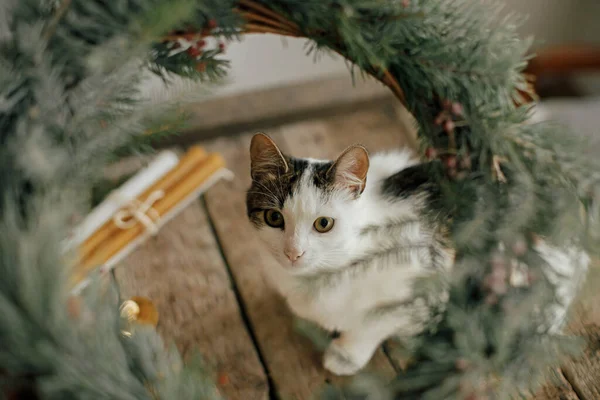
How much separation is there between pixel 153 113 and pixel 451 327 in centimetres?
30

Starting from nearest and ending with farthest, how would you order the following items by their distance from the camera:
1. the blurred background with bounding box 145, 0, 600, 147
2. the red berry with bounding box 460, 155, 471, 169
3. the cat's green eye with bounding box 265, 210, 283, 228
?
the red berry with bounding box 460, 155, 471, 169 < the cat's green eye with bounding box 265, 210, 283, 228 < the blurred background with bounding box 145, 0, 600, 147

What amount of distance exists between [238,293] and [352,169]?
266mm

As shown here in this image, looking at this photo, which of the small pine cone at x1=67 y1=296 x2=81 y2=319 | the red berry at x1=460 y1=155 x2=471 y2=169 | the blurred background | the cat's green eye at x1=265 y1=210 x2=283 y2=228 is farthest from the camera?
the blurred background

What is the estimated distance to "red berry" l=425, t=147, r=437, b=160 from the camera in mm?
550

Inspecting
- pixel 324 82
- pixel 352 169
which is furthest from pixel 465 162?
pixel 324 82

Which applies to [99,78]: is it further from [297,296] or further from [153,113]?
[297,296]

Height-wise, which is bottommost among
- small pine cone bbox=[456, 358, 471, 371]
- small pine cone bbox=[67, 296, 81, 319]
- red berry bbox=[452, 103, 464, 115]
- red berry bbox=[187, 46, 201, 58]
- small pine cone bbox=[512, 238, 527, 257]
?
small pine cone bbox=[456, 358, 471, 371]

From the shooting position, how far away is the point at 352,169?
584 millimetres

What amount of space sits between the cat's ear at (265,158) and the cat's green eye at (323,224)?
0.07 meters

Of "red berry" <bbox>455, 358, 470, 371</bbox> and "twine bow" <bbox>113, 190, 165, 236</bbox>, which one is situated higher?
"twine bow" <bbox>113, 190, 165, 236</bbox>

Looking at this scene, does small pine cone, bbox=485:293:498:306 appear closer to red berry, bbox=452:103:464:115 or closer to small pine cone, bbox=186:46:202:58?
red berry, bbox=452:103:464:115

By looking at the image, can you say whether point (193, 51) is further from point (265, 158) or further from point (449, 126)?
point (449, 126)

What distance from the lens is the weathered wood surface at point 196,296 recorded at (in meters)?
0.67

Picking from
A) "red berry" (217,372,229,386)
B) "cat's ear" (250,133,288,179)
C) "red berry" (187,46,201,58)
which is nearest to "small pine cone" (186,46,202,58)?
"red berry" (187,46,201,58)
